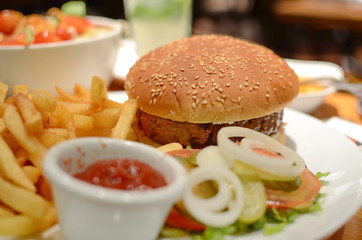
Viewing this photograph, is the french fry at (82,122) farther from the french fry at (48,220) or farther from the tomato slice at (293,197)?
the tomato slice at (293,197)

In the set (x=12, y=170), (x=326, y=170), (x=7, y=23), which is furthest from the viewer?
(x=7, y=23)

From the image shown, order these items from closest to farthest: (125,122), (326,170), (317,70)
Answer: (125,122) → (326,170) → (317,70)

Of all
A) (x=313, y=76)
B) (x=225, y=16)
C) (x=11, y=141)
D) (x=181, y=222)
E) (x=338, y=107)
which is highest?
(x=11, y=141)

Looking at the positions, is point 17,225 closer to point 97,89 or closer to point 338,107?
point 97,89

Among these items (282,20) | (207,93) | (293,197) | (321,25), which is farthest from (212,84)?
(282,20)

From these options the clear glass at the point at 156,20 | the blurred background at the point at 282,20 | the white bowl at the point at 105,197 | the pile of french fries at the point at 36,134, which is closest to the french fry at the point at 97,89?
the pile of french fries at the point at 36,134

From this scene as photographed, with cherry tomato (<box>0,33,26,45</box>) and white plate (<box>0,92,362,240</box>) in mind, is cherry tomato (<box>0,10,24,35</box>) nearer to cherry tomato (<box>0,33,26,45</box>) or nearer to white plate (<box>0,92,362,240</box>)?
cherry tomato (<box>0,33,26,45</box>)
